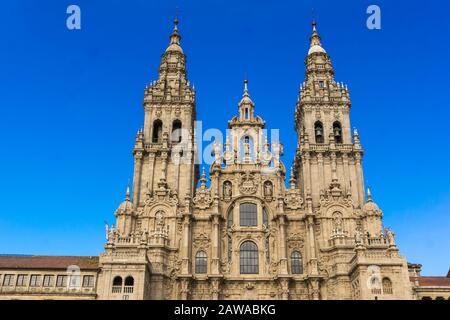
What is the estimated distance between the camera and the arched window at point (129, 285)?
46500 millimetres

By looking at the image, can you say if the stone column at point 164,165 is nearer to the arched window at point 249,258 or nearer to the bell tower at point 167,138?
the bell tower at point 167,138

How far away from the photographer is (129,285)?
46969 mm

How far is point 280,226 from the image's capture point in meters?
54.7

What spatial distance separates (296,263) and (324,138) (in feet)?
55.4

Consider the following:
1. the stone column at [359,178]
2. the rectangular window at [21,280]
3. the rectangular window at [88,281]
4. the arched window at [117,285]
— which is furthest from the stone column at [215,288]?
the stone column at [359,178]

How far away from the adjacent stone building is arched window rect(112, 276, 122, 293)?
0.17 m

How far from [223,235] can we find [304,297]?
11.3m

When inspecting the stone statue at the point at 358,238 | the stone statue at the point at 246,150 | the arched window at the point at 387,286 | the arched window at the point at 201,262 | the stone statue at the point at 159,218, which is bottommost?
the arched window at the point at 387,286

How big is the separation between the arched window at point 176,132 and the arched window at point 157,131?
1730mm

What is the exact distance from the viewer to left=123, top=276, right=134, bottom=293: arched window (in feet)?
153

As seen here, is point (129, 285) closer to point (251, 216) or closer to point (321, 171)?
point (251, 216)

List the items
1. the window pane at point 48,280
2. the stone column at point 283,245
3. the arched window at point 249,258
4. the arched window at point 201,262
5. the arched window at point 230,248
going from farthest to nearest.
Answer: the arched window at point 230,248 → the arched window at point 201,262 → the arched window at point 249,258 → the stone column at point 283,245 → the window pane at point 48,280

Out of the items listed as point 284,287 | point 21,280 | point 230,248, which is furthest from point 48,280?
point 284,287
